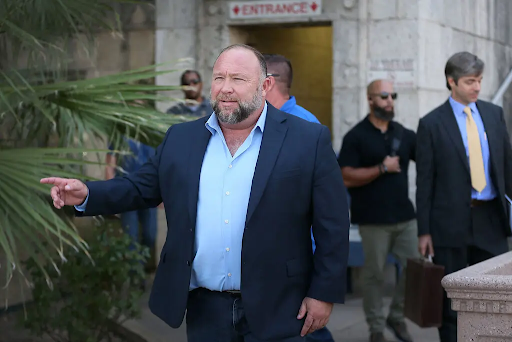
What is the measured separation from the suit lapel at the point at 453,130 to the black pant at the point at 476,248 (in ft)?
1.01

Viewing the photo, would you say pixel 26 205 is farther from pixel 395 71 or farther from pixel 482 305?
pixel 395 71

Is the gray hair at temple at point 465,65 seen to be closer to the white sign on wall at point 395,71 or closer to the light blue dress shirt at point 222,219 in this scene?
the light blue dress shirt at point 222,219

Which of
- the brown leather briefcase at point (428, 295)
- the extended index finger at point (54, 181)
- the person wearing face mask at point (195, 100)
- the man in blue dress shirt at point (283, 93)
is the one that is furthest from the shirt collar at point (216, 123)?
the person wearing face mask at point (195, 100)

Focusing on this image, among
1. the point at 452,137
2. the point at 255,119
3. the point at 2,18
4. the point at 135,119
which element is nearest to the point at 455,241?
the point at 452,137

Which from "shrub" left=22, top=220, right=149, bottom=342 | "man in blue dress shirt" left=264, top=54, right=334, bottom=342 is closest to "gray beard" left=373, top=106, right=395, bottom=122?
"man in blue dress shirt" left=264, top=54, right=334, bottom=342

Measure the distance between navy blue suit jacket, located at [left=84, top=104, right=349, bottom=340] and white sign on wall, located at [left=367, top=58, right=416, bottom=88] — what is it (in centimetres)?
545

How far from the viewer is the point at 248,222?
354cm

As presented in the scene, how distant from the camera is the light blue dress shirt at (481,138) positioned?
584 cm

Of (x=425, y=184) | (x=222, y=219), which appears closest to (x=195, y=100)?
(x=425, y=184)

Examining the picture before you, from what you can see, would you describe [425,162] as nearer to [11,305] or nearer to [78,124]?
[78,124]

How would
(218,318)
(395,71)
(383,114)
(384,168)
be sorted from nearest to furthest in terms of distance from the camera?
(218,318), (384,168), (383,114), (395,71)

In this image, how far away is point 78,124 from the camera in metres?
5.14

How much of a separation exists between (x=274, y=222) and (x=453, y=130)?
2.60 metres

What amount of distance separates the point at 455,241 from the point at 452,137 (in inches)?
24.2
